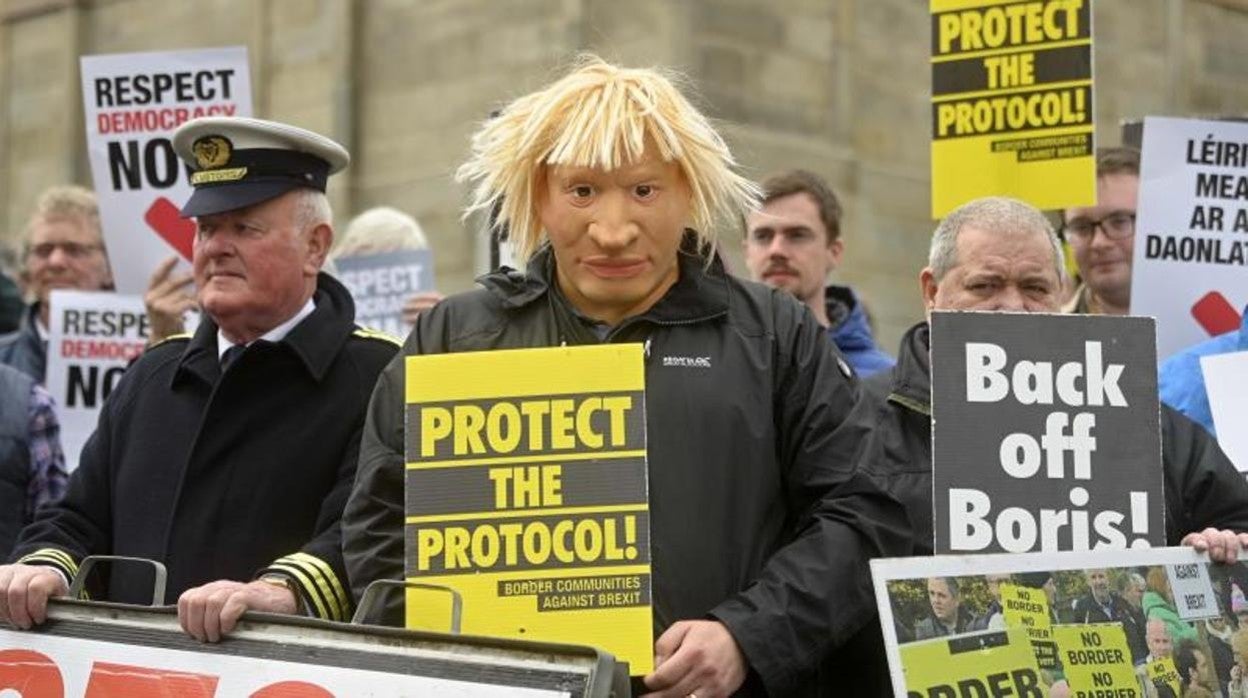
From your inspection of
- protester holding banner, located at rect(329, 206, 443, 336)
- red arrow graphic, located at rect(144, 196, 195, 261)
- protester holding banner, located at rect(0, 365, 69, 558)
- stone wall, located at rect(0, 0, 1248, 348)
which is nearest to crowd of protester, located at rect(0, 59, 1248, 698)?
protester holding banner, located at rect(0, 365, 69, 558)

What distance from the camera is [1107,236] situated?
7203 millimetres

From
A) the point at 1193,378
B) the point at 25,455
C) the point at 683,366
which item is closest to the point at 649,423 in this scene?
the point at 683,366

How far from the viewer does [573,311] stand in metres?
4.47

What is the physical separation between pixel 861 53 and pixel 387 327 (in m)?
5.80

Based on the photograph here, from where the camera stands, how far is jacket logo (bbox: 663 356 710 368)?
437 centimetres

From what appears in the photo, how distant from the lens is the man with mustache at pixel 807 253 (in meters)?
7.19

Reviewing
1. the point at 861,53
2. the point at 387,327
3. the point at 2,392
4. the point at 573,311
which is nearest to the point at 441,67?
the point at 861,53

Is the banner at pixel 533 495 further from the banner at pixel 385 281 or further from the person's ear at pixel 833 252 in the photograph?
the banner at pixel 385 281

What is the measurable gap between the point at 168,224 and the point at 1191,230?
126 inches

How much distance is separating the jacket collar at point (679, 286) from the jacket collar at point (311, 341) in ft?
2.34

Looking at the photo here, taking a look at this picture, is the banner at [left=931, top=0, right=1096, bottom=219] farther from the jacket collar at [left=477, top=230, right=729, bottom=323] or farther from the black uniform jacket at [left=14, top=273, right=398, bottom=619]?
the jacket collar at [left=477, top=230, right=729, bottom=323]

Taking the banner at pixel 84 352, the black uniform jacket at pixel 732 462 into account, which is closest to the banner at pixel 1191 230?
the black uniform jacket at pixel 732 462

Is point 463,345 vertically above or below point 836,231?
below

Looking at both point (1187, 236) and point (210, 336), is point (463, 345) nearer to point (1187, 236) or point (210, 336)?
point (210, 336)
